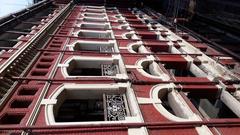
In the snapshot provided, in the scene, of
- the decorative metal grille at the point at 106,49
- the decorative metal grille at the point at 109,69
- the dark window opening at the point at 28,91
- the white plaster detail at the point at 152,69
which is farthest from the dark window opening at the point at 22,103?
the decorative metal grille at the point at 106,49

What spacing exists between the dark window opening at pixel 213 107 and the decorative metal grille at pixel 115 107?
410 centimetres

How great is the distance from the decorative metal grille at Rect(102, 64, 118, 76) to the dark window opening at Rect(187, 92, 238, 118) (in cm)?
482

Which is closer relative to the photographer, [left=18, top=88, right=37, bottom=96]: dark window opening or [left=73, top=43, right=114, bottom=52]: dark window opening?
[left=18, top=88, right=37, bottom=96]: dark window opening

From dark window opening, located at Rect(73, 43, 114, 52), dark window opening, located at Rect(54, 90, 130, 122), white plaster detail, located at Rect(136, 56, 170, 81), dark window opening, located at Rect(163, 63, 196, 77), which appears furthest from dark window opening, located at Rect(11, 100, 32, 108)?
dark window opening, located at Rect(163, 63, 196, 77)

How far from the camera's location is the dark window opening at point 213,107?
1466 cm

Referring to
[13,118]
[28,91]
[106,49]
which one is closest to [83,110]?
[28,91]

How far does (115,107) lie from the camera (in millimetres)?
12453

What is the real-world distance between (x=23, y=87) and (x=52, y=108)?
2.43m

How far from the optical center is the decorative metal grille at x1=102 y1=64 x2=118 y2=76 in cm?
1598

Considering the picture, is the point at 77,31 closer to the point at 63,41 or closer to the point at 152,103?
the point at 63,41

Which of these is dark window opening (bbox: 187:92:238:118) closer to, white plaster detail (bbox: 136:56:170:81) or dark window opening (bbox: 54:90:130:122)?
white plaster detail (bbox: 136:56:170:81)

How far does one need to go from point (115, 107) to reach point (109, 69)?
4576mm

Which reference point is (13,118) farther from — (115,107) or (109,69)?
(109,69)

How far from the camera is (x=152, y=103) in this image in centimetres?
1241
